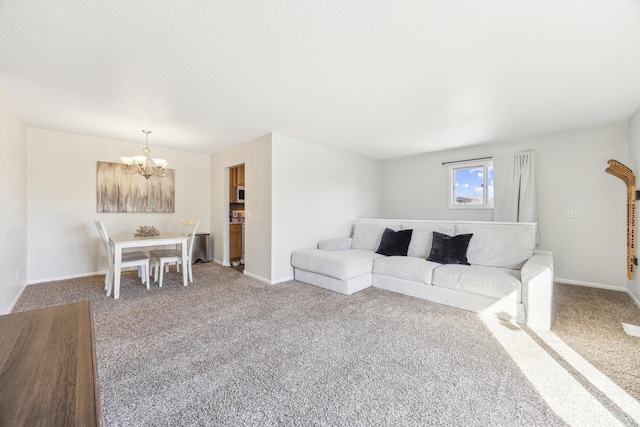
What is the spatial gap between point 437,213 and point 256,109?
13.2ft

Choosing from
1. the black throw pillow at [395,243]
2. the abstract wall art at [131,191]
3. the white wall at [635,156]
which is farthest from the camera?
the abstract wall art at [131,191]

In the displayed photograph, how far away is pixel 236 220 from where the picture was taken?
5805mm

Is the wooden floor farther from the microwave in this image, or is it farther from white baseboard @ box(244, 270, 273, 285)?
the microwave

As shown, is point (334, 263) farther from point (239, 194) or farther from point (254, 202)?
point (239, 194)

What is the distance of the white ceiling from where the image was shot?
1.64 meters

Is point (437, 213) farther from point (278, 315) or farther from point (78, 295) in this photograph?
point (78, 295)

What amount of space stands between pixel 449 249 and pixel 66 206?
5.65m

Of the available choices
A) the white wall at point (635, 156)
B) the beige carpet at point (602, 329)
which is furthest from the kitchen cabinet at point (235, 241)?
the white wall at point (635, 156)

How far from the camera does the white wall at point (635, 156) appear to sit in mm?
3092

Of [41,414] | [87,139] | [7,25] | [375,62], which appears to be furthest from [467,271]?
[87,139]

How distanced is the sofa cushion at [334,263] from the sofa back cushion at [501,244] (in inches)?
51.9

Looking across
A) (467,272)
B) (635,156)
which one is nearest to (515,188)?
(635,156)

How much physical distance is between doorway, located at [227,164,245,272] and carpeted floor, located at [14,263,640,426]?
82.5 inches

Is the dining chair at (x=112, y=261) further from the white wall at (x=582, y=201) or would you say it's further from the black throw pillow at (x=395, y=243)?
the white wall at (x=582, y=201)
